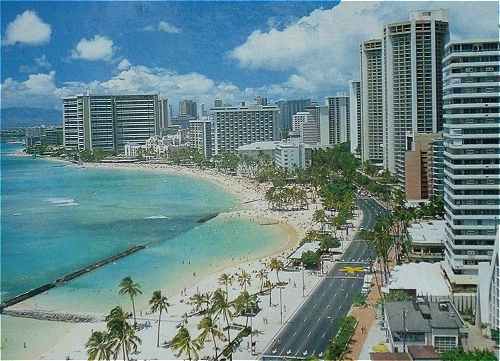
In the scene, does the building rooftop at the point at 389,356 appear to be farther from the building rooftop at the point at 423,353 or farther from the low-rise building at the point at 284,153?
Result: the low-rise building at the point at 284,153

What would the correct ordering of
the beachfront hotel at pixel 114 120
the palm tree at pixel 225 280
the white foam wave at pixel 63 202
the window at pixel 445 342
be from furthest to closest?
the beachfront hotel at pixel 114 120, the white foam wave at pixel 63 202, the palm tree at pixel 225 280, the window at pixel 445 342

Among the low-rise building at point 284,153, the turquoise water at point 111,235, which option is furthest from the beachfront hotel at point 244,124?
the turquoise water at point 111,235

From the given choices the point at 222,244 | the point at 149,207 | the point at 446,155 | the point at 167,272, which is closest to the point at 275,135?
the point at 149,207

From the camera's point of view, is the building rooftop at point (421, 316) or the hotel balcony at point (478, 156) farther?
the hotel balcony at point (478, 156)

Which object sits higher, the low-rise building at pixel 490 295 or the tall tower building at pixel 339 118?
the tall tower building at pixel 339 118

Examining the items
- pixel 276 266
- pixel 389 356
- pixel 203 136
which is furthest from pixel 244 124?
pixel 389 356

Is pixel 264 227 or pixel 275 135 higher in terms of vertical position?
pixel 275 135

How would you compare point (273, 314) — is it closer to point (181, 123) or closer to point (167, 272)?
point (167, 272)
